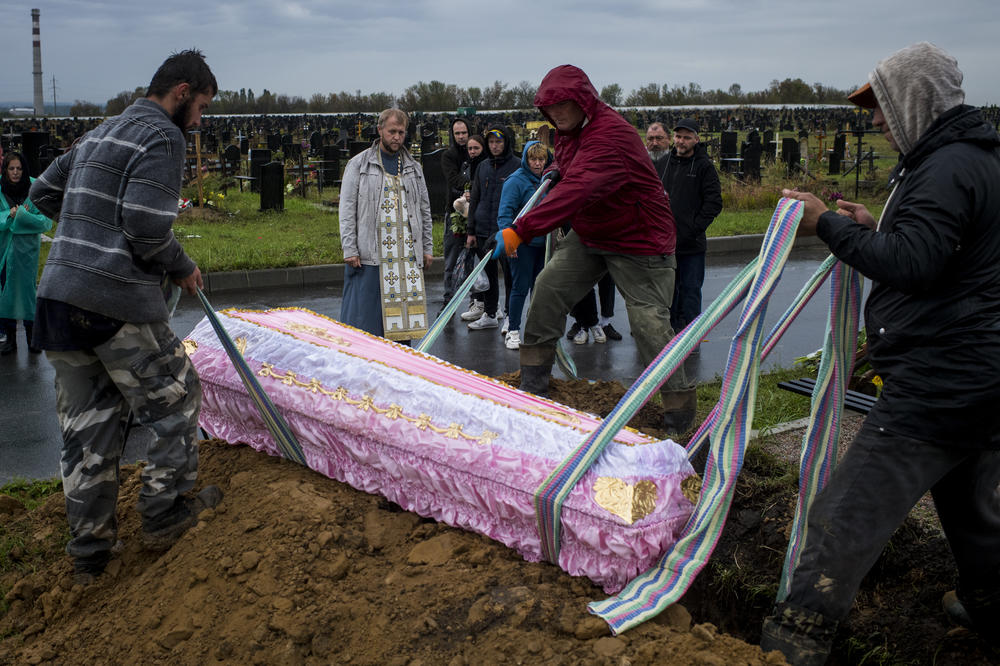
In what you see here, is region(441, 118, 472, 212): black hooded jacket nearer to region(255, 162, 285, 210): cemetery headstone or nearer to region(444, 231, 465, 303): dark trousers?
region(444, 231, 465, 303): dark trousers

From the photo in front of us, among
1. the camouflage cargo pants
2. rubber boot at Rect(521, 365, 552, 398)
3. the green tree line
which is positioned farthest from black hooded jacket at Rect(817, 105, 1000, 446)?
the green tree line

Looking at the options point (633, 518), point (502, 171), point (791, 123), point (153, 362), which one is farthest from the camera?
point (791, 123)

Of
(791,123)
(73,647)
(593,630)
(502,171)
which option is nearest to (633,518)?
(593,630)

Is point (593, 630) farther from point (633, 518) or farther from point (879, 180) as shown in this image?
point (879, 180)

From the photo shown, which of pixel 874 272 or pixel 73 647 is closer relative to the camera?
pixel 874 272

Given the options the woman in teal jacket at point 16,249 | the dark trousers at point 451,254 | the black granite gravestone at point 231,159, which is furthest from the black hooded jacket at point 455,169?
the black granite gravestone at point 231,159

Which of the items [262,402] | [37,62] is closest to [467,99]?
[37,62]

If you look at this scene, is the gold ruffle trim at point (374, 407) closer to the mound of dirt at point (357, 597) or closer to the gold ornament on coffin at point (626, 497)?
the mound of dirt at point (357, 597)

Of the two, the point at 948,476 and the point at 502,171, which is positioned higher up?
the point at 502,171

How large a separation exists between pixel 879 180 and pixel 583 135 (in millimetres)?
17970

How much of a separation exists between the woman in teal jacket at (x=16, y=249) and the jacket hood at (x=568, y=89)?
203 inches

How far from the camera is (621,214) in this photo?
4457 mm

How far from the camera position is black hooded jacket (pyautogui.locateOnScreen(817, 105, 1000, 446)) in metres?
2.39

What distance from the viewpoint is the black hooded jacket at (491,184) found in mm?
7820
